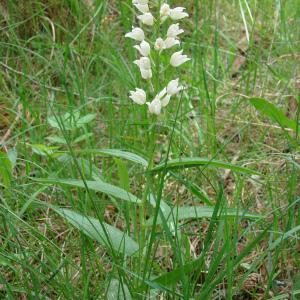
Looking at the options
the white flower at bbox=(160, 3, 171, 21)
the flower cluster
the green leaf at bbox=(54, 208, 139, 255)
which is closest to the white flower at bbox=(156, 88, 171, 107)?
the flower cluster

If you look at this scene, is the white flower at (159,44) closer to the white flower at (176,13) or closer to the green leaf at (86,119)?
the white flower at (176,13)

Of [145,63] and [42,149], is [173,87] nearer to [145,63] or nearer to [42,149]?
[145,63]

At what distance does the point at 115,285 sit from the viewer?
1504 mm

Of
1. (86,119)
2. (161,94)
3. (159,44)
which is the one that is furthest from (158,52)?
(86,119)

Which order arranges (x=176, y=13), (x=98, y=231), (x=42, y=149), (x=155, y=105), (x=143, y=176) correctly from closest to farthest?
(x=98, y=231), (x=155, y=105), (x=176, y=13), (x=42, y=149), (x=143, y=176)

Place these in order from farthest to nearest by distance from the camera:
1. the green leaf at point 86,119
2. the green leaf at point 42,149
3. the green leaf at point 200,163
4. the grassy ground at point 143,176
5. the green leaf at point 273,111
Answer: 1. the green leaf at point 86,119
2. the green leaf at point 42,149
3. the green leaf at point 273,111
4. the green leaf at point 200,163
5. the grassy ground at point 143,176

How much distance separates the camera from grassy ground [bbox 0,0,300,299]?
1.43m

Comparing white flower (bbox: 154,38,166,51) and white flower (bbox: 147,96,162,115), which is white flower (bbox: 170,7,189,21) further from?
white flower (bbox: 147,96,162,115)

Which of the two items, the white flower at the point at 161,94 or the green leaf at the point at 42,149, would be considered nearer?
the white flower at the point at 161,94

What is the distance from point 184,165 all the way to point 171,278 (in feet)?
1.24

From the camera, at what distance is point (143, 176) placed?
212cm

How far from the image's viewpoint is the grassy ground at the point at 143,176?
1.43 meters

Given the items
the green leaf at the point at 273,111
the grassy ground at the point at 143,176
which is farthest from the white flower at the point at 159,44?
the green leaf at the point at 273,111

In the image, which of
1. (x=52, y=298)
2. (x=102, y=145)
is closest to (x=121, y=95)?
(x=102, y=145)
